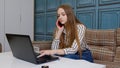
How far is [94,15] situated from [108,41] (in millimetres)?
610

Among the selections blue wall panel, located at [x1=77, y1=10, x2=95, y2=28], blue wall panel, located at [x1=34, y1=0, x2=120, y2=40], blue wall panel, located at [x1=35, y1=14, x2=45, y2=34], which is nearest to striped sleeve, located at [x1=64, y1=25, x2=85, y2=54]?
blue wall panel, located at [x1=34, y1=0, x2=120, y2=40]

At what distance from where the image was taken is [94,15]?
2523 millimetres

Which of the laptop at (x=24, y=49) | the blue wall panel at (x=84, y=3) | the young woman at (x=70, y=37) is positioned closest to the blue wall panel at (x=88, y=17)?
the blue wall panel at (x=84, y=3)

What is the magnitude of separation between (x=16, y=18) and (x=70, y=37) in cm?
199

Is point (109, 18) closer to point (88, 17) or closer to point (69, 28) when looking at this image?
point (88, 17)

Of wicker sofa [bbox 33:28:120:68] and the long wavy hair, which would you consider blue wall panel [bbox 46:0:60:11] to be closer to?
wicker sofa [bbox 33:28:120:68]

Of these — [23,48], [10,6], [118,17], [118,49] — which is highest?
[10,6]

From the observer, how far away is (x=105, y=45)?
82.1 inches

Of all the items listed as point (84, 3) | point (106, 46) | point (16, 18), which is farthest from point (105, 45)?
point (16, 18)

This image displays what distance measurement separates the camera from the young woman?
1479 mm

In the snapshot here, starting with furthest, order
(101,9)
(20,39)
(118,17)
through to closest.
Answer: (101,9) → (118,17) → (20,39)

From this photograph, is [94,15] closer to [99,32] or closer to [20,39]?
[99,32]

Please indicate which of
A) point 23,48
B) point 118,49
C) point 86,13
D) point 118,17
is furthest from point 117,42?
point 23,48

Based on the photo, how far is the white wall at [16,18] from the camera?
3164 mm
